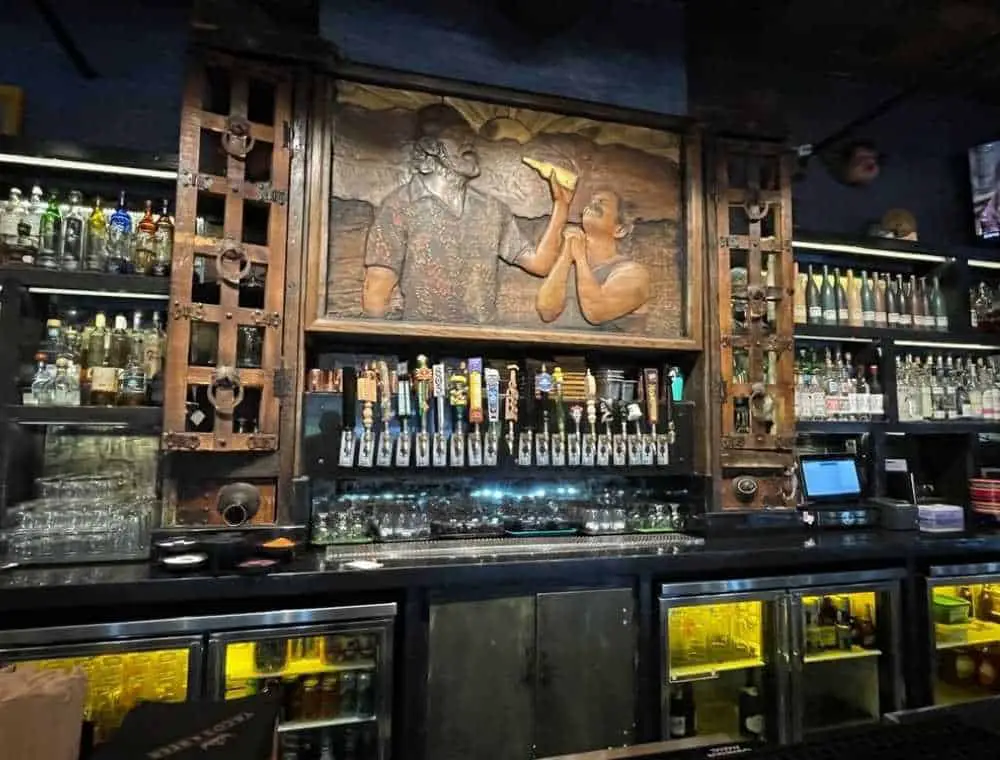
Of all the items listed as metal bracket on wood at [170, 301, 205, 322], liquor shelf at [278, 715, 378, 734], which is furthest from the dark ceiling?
liquor shelf at [278, 715, 378, 734]

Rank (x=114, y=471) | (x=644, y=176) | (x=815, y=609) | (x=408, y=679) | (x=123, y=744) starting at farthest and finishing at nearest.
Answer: (x=644, y=176), (x=815, y=609), (x=114, y=471), (x=408, y=679), (x=123, y=744)

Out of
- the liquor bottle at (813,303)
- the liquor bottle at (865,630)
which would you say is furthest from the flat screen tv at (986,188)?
the liquor bottle at (865,630)

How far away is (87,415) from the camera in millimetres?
2225

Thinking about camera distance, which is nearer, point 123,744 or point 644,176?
point 123,744

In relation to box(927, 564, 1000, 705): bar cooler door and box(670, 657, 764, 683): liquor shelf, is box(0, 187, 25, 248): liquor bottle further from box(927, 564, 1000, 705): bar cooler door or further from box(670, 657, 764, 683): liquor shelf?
box(927, 564, 1000, 705): bar cooler door

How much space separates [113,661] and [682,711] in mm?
2219

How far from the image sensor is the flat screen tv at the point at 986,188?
3758mm

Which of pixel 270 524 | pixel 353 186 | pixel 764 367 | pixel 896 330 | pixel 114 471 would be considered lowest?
pixel 270 524

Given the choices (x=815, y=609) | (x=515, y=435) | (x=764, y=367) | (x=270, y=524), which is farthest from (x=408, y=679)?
(x=764, y=367)

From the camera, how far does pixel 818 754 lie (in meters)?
1.05

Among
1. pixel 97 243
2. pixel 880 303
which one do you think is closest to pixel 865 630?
pixel 880 303

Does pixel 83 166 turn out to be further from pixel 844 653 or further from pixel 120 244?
pixel 844 653

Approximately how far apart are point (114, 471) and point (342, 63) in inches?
77.5

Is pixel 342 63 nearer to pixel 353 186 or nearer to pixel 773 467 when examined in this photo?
pixel 353 186
